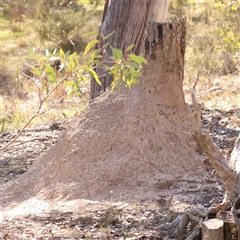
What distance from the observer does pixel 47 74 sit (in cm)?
243

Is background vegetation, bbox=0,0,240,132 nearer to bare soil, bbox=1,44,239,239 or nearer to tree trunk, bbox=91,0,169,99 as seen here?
tree trunk, bbox=91,0,169,99

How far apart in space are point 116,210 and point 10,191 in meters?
1.22

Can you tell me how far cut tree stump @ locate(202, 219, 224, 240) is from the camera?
2.69 meters

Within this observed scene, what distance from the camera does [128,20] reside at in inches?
240

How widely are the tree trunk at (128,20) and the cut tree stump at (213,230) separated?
3.41 m

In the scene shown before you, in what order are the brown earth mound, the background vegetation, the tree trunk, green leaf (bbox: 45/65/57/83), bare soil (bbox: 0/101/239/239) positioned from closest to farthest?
green leaf (bbox: 45/65/57/83)
bare soil (bbox: 0/101/239/239)
the brown earth mound
the tree trunk
the background vegetation

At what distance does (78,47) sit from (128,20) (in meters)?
8.43

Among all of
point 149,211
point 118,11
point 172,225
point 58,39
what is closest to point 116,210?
point 149,211

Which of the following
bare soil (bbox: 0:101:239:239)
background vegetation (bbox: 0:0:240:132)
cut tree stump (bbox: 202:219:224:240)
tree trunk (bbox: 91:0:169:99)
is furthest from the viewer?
background vegetation (bbox: 0:0:240:132)

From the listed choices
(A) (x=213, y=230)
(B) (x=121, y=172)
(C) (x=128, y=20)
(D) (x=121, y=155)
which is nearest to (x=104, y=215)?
(B) (x=121, y=172)

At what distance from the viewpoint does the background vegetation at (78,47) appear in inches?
315

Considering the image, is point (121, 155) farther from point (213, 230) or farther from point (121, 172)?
point (213, 230)

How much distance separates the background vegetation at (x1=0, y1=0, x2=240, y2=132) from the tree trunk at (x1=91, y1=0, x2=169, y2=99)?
0.28 m

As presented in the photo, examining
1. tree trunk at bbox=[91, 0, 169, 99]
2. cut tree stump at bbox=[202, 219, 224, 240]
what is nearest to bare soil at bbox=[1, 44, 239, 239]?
cut tree stump at bbox=[202, 219, 224, 240]
